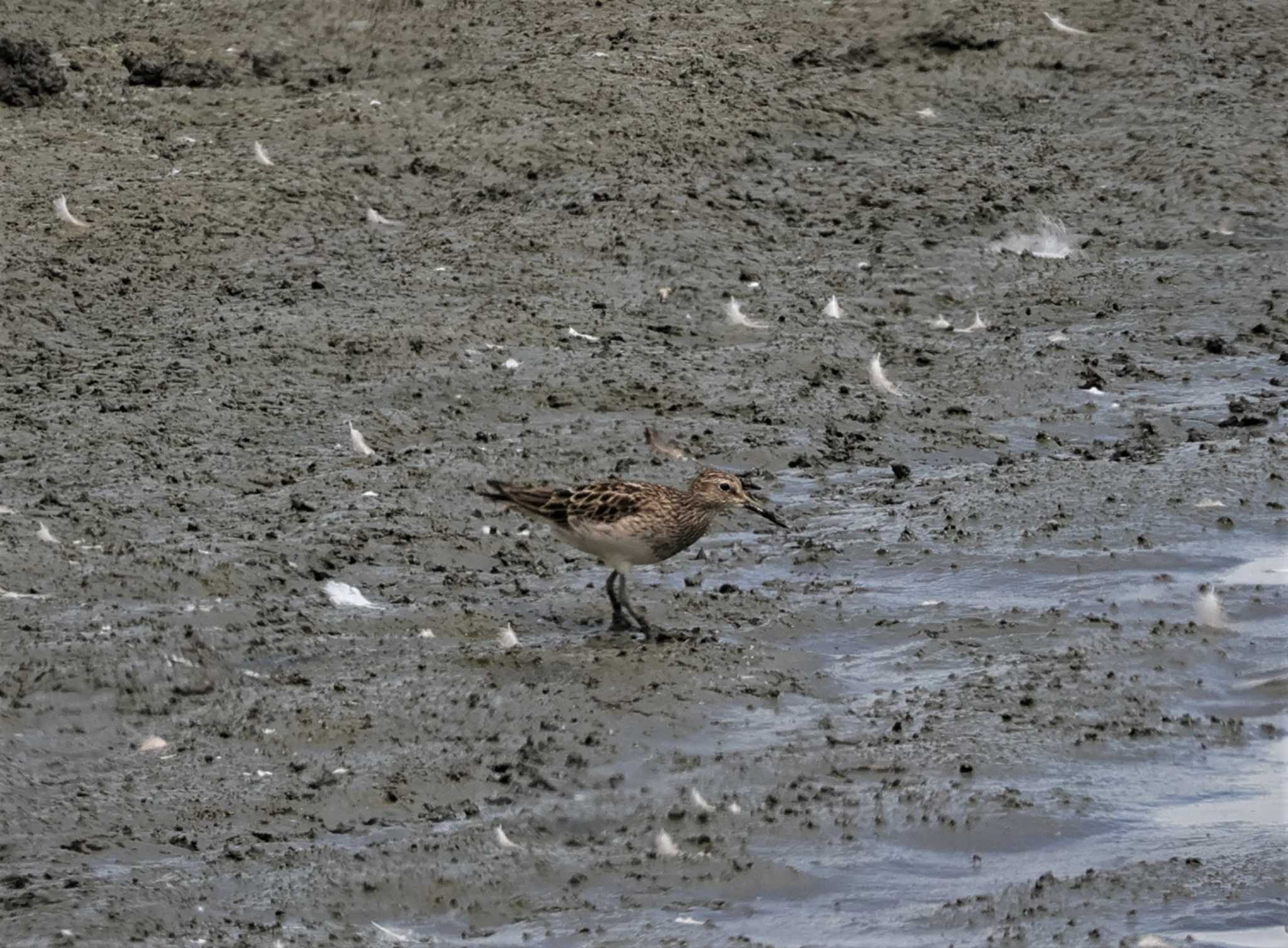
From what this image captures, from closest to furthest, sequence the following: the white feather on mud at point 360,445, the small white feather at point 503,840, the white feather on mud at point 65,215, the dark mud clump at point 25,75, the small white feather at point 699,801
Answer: the small white feather at point 503,840, the small white feather at point 699,801, the white feather on mud at point 360,445, the white feather on mud at point 65,215, the dark mud clump at point 25,75

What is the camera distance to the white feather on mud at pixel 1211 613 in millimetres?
8938

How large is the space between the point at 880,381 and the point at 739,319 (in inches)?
38.8

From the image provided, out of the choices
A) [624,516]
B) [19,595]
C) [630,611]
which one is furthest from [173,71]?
[630,611]

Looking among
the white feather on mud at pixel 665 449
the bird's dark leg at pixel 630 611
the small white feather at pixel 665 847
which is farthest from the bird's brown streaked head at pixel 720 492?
the small white feather at pixel 665 847

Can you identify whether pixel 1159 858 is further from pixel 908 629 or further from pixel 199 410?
pixel 199 410

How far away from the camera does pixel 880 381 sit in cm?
1132

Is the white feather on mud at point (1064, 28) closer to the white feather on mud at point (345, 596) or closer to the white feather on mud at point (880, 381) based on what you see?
the white feather on mud at point (880, 381)

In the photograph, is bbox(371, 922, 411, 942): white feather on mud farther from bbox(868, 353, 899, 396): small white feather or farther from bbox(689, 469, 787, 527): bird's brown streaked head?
bbox(868, 353, 899, 396): small white feather

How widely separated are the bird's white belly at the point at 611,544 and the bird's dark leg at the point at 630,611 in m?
0.07

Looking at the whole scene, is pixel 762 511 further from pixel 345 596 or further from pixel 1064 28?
pixel 1064 28

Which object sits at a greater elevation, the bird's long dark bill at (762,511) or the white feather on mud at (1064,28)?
the bird's long dark bill at (762,511)

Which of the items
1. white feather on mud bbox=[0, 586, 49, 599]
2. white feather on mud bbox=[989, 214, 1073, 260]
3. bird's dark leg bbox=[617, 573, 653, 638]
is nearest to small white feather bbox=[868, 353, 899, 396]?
white feather on mud bbox=[989, 214, 1073, 260]

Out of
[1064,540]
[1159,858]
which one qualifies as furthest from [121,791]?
[1064,540]

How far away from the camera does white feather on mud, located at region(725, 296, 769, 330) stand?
11875mm
